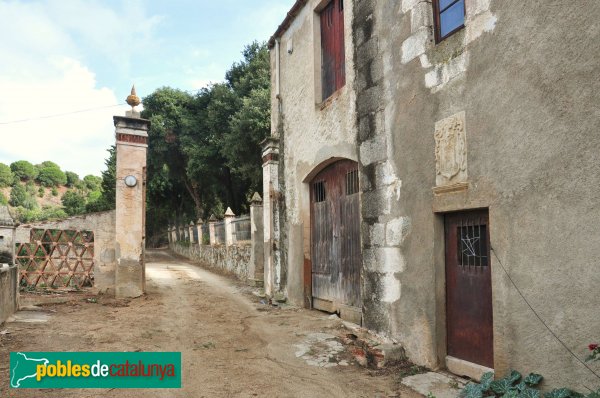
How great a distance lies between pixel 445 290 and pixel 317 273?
3755mm

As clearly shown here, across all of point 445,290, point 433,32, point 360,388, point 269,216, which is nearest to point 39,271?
point 269,216

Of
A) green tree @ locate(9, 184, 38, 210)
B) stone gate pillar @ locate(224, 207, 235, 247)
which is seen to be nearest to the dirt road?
stone gate pillar @ locate(224, 207, 235, 247)

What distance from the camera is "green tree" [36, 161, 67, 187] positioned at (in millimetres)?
70188

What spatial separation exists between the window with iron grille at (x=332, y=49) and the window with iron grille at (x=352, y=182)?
5.38ft

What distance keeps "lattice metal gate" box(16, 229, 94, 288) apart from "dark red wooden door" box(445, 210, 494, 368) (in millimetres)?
7655

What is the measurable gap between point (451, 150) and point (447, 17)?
1.68 meters

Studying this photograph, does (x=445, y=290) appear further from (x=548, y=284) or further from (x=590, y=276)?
(x=590, y=276)

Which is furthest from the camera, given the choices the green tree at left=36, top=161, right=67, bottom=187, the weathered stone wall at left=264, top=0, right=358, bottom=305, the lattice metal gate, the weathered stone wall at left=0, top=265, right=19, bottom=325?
the green tree at left=36, top=161, right=67, bottom=187

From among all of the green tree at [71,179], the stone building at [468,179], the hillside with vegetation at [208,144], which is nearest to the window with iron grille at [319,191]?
the stone building at [468,179]

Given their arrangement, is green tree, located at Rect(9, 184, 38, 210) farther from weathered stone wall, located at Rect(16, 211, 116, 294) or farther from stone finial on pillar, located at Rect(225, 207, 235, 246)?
weathered stone wall, located at Rect(16, 211, 116, 294)

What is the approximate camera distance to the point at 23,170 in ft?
220

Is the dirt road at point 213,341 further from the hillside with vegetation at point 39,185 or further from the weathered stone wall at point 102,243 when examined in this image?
the hillside with vegetation at point 39,185

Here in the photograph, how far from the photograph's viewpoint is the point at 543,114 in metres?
3.57

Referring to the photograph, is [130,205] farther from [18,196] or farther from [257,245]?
[18,196]
